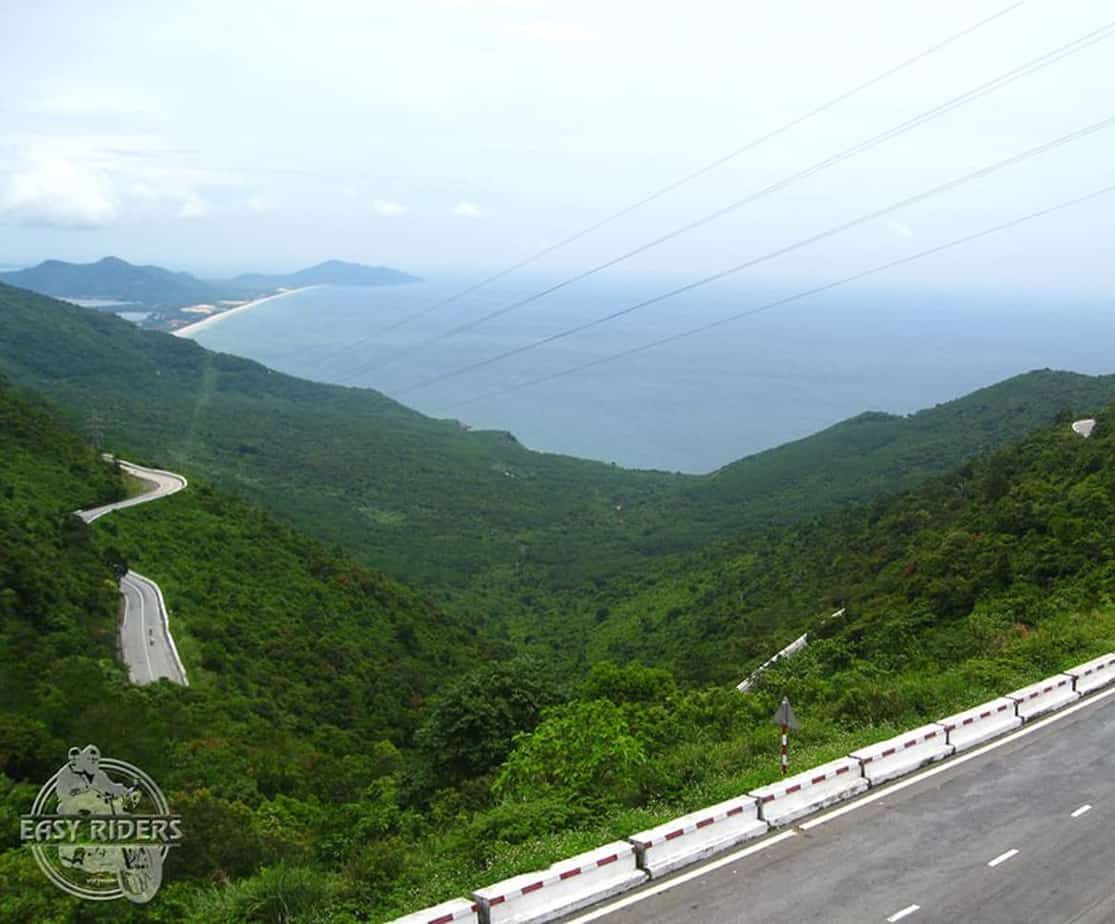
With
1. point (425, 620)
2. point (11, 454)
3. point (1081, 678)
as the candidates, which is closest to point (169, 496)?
point (11, 454)

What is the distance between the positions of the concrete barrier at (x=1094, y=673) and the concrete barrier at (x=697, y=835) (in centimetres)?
718

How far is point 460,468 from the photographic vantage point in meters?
97.9

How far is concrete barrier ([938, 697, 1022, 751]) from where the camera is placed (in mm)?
11844

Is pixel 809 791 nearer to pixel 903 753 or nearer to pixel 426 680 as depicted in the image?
pixel 903 753

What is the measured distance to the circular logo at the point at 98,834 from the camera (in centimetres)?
842

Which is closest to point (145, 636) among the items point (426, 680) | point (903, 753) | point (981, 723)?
point (426, 680)

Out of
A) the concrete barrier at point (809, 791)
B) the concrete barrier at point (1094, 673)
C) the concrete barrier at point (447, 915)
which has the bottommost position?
the concrete barrier at point (1094, 673)

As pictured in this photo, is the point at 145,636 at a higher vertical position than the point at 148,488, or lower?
lower

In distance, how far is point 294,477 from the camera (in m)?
82.6

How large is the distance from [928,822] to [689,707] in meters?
5.56

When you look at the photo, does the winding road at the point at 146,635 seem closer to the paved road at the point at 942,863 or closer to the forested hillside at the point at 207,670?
the forested hillside at the point at 207,670

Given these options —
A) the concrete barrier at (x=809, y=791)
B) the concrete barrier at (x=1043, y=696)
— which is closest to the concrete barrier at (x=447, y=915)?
the concrete barrier at (x=809, y=791)

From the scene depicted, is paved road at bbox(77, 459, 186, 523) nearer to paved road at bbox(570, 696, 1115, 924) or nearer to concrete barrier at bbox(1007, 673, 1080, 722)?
paved road at bbox(570, 696, 1115, 924)

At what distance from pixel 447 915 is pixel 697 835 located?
289 cm
